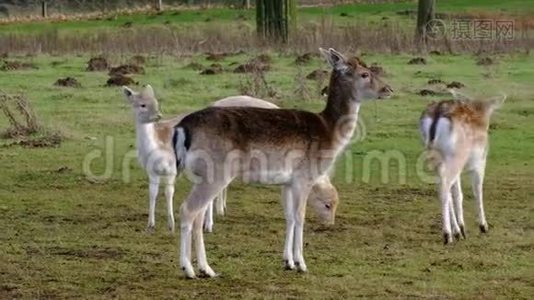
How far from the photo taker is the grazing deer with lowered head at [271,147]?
8297 millimetres

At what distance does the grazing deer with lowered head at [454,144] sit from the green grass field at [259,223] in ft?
0.72

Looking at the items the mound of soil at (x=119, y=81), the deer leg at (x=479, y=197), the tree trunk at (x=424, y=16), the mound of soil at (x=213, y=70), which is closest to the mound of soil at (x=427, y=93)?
the mound of soil at (x=213, y=70)

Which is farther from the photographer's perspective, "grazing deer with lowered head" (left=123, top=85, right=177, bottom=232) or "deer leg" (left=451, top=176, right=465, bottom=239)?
"grazing deer with lowered head" (left=123, top=85, right=177, bottom=232)

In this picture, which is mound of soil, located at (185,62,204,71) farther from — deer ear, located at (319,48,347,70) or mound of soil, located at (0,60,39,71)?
deer ear, located at (319,48,347,70)

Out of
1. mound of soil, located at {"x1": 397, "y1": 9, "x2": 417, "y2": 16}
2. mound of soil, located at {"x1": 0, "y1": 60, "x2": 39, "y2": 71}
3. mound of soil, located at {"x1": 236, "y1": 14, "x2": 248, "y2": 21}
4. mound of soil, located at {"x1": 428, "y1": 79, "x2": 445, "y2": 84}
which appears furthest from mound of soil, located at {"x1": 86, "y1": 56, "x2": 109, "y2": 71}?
mound of soil, located at {"x1": 397, "y1": 9, "x2": 417, "y2": 16}

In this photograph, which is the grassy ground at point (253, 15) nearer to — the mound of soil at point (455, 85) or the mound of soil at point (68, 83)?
the mound of soil at point (68, 83)

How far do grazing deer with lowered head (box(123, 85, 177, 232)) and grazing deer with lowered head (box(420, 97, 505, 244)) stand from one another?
2.23 meters

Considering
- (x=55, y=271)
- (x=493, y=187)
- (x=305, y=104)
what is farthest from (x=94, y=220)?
(x=305, y=104)

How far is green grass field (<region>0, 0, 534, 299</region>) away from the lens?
8305 millimetres

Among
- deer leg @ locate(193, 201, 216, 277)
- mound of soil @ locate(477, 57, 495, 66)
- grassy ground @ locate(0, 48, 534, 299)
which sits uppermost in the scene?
deer leg @ locate(193, 201, 216, 277)

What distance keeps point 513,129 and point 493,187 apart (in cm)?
411

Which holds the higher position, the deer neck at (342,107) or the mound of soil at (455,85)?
the deer neck at (342,107)

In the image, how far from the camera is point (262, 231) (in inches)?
404

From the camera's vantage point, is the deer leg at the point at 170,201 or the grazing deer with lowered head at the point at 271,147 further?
the deer leg at the point at 170,201
